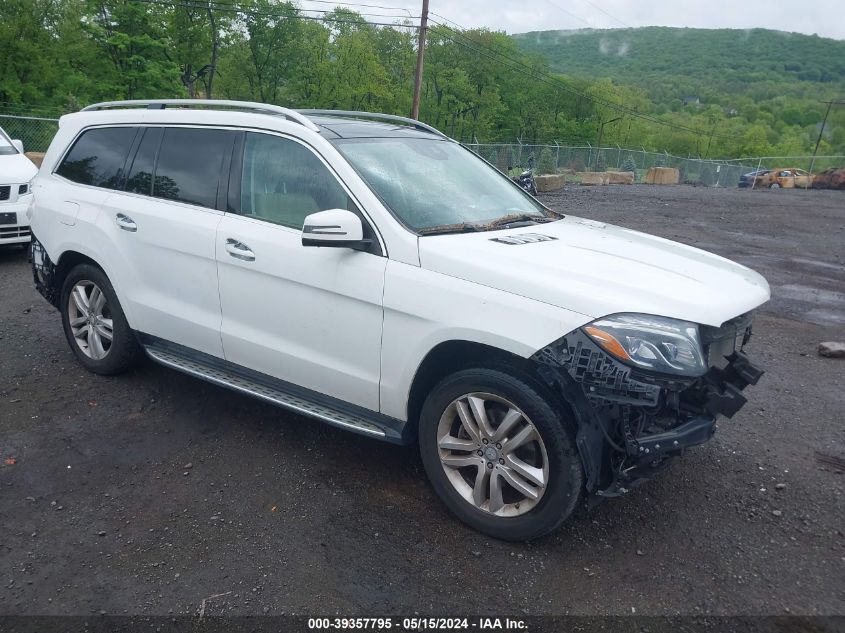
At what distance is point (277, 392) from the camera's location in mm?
3943

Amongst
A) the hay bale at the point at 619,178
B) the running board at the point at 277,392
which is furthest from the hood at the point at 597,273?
the hay bale at the point at 619,178

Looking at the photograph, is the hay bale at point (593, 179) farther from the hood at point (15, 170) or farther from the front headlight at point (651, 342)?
the front headlight at point (651, 342)

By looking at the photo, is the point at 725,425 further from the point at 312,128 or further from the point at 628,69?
the point at 628,69

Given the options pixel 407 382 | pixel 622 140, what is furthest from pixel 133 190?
pixel 622 140

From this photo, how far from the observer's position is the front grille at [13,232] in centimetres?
864

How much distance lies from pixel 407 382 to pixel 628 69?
379ft

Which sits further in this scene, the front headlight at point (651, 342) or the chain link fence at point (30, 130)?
the chain link fence at point (30, 130)

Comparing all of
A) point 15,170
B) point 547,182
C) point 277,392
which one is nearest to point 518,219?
point 277,392

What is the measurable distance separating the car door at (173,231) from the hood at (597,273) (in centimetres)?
153

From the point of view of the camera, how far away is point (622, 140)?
86.3 metres

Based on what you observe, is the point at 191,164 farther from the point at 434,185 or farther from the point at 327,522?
the point at 327,522

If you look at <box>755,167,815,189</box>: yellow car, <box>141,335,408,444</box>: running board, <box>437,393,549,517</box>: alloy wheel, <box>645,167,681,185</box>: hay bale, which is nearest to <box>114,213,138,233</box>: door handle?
<box>141,335,408,444</box>: running board

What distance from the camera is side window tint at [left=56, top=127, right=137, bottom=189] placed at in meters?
4.76

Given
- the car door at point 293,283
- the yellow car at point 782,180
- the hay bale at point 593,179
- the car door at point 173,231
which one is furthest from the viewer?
the yellow car at point 782,180
